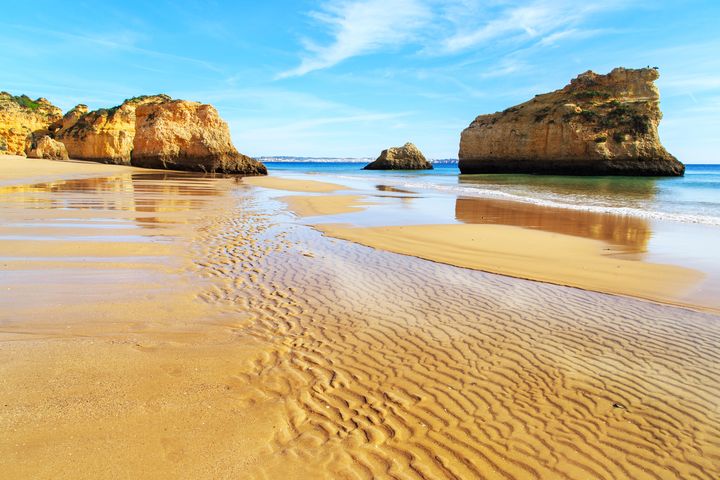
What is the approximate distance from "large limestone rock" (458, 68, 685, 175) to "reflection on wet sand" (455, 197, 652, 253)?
41.2 meters

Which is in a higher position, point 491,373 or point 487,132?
point 487,132

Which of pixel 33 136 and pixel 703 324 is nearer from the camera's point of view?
pixel 703 324

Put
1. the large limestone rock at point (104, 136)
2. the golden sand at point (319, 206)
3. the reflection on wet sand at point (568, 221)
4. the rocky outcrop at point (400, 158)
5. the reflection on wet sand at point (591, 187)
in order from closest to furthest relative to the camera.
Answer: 1. the reflection on wet sand at point (568, 221)
2. the golden sand at point (319, 206)
3. the reflection on wet sand at point (591, 187)
4. the large limestone rock at point (104, 136)
5. the rocky outcrop at point (400, 158)

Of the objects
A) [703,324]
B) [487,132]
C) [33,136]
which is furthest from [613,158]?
[33,136]

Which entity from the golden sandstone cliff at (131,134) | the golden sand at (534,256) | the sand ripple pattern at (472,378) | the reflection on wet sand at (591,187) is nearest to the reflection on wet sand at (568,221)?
the golden sand at (534,256)

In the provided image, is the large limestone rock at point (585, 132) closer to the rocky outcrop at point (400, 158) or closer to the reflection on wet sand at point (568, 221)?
the rocky outcrop at point (400, 158)

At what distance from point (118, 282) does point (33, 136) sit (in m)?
59.1

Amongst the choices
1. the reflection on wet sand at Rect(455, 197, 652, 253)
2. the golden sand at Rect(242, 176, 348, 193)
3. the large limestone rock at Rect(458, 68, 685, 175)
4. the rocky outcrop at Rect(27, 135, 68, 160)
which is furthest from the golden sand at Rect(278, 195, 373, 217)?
the large limestone rock at Rect(458, 68, 685, 175)

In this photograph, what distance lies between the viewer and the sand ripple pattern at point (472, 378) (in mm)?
2738

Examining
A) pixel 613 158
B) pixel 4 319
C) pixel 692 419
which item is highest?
pixel 613 158

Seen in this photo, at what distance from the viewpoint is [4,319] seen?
4227mm

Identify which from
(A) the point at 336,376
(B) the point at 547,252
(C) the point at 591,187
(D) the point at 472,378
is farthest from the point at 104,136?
(D) the point at 472,378

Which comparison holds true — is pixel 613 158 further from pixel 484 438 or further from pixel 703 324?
pixel 484 438

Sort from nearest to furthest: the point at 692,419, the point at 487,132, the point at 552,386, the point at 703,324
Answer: the point at 692,419 → the point at 552,386 → the point at 703,324 → the point at 487,132
